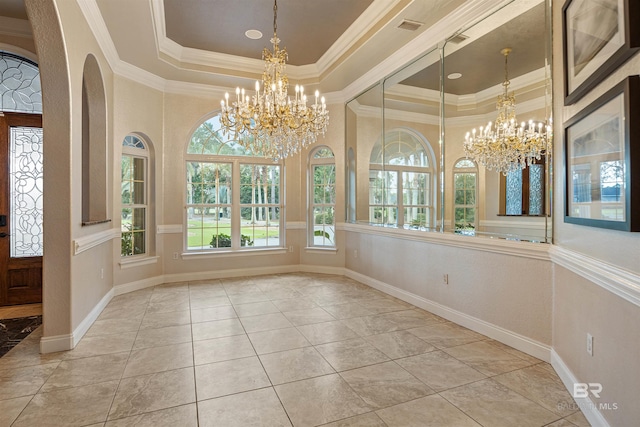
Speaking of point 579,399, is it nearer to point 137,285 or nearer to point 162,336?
point 162,336

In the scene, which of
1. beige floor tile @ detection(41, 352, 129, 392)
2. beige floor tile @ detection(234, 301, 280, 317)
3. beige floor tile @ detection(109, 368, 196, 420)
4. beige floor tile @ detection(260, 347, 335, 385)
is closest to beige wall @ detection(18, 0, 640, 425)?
beige floor tile @ detection(41, 352, 129, 392)

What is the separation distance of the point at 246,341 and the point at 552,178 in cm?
289

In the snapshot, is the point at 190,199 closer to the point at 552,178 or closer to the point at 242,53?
the point at 242,53

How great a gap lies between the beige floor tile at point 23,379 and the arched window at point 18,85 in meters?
3.22

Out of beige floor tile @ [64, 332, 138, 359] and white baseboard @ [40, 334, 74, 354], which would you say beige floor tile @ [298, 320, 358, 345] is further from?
white baseboard @ [40, 334, 74, 354]

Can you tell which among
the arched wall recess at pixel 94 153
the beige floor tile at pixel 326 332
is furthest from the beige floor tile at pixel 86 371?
the arched wall recess at pixel 94 153

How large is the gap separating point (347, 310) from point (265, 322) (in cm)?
98

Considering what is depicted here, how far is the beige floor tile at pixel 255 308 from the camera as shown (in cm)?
378

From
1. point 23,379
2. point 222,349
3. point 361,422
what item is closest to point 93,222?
point 23,379

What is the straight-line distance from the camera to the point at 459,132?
137 inches

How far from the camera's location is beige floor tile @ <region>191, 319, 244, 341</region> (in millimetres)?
3146

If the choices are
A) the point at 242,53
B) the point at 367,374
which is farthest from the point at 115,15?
the point at 367,374

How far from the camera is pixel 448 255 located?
140 inches

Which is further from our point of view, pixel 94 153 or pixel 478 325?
pixel 94 153
